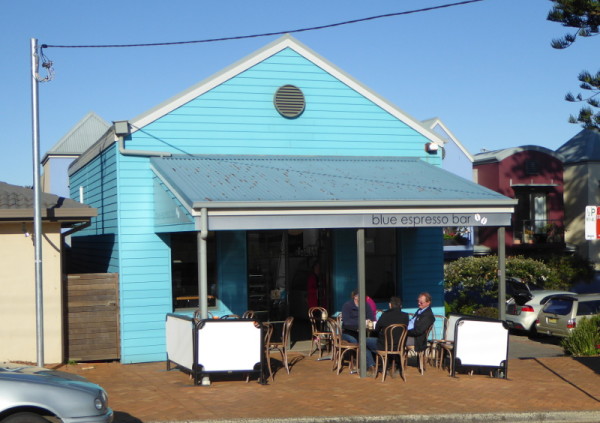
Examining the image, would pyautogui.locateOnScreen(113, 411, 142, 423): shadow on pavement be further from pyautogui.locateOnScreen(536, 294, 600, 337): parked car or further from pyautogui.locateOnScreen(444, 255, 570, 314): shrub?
pyautogui.locateOnScreen(444, 255, 570, 314): shrub

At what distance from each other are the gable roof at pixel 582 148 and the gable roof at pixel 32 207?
84.0 feet

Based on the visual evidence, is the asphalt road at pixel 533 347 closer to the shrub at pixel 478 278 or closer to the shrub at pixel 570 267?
the shrub at pixel 478 278

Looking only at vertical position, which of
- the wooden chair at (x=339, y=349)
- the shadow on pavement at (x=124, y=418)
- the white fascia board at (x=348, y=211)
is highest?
the white fascia board at (x=348, y=211)

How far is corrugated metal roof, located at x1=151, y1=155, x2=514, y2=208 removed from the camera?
43.0 feet

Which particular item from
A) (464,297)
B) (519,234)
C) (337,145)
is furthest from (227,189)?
(519,234)

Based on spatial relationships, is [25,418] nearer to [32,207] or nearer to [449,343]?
[32,207]

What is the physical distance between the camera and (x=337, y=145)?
16734 millimetres

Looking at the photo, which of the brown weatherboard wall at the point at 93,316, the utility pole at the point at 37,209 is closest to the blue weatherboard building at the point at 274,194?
the brown weatherboard wall at the point at 93,316

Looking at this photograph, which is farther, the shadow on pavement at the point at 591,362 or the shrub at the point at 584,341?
the shrub at the point at 584,341

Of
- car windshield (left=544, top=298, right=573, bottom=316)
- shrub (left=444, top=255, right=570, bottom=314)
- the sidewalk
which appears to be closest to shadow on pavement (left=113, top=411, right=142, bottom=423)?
the sidewalk

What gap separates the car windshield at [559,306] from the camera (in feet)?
66.9

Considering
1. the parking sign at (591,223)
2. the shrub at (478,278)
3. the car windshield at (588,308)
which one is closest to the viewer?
the parking sign at (591,223)

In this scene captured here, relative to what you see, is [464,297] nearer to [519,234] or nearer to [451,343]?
[519,234]

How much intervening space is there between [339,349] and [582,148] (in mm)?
26870
